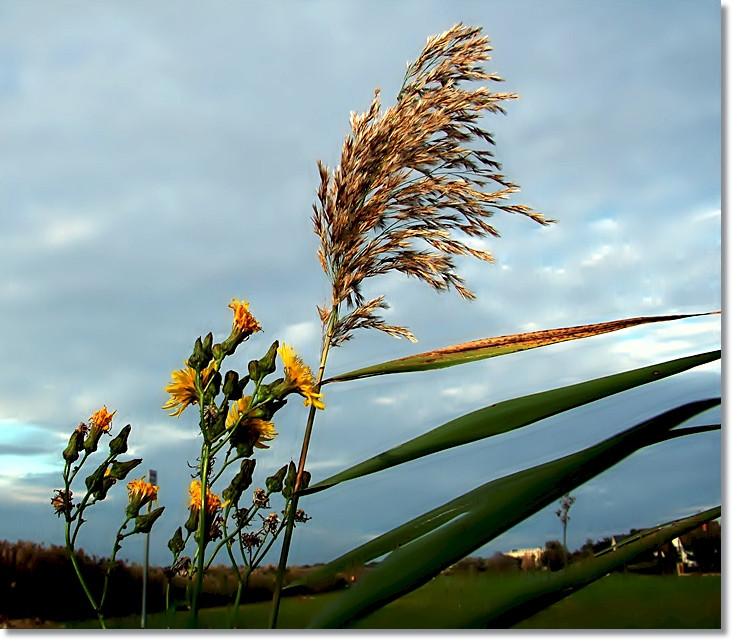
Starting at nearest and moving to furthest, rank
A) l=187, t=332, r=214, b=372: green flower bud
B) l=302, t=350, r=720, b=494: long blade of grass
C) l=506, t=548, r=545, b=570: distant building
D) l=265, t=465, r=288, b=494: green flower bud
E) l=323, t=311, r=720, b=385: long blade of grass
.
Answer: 1. l=302, t=350, r=720, b=494: long blade of grass
2. l=323, t=311, r=720, b=385: long blade of grass
3. l=187, t=332, r=214, b=372: green flower bud
4. l=265, t=465, r=288, b=494: green flower bud
5. l=506, t=548, r=545, b=570: distant building

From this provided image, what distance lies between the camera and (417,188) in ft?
5.25

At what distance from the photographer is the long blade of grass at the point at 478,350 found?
3.17 feet

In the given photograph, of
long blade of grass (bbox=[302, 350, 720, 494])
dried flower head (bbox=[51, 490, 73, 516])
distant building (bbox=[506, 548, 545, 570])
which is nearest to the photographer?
long blade of grass (bbox=[302, 350, 720, 494])

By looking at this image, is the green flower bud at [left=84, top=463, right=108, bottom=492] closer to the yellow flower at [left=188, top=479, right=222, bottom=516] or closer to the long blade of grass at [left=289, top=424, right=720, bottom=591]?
the yellow flower at [left=188, top=479, right=222, bottom=516]

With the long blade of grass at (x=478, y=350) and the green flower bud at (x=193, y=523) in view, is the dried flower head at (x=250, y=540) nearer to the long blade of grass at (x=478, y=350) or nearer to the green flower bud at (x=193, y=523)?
the green flower bud at (x=193, y=523)

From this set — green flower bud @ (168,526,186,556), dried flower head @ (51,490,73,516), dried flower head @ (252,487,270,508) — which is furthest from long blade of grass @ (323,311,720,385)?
dried flower head @ (51,490,73,516)

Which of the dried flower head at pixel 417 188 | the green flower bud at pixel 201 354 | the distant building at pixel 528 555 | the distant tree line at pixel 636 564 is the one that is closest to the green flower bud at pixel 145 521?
the green flower bud at pixel 201 354

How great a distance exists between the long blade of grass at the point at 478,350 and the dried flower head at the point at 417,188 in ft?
1.61

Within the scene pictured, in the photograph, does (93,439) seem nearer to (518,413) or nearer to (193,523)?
(193,523)

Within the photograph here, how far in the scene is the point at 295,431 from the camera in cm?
162

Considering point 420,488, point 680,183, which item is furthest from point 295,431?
point 680,183

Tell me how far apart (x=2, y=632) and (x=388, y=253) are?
4.13ft

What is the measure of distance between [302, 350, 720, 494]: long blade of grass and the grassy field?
2.71 ft

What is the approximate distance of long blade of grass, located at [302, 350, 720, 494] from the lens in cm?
74
